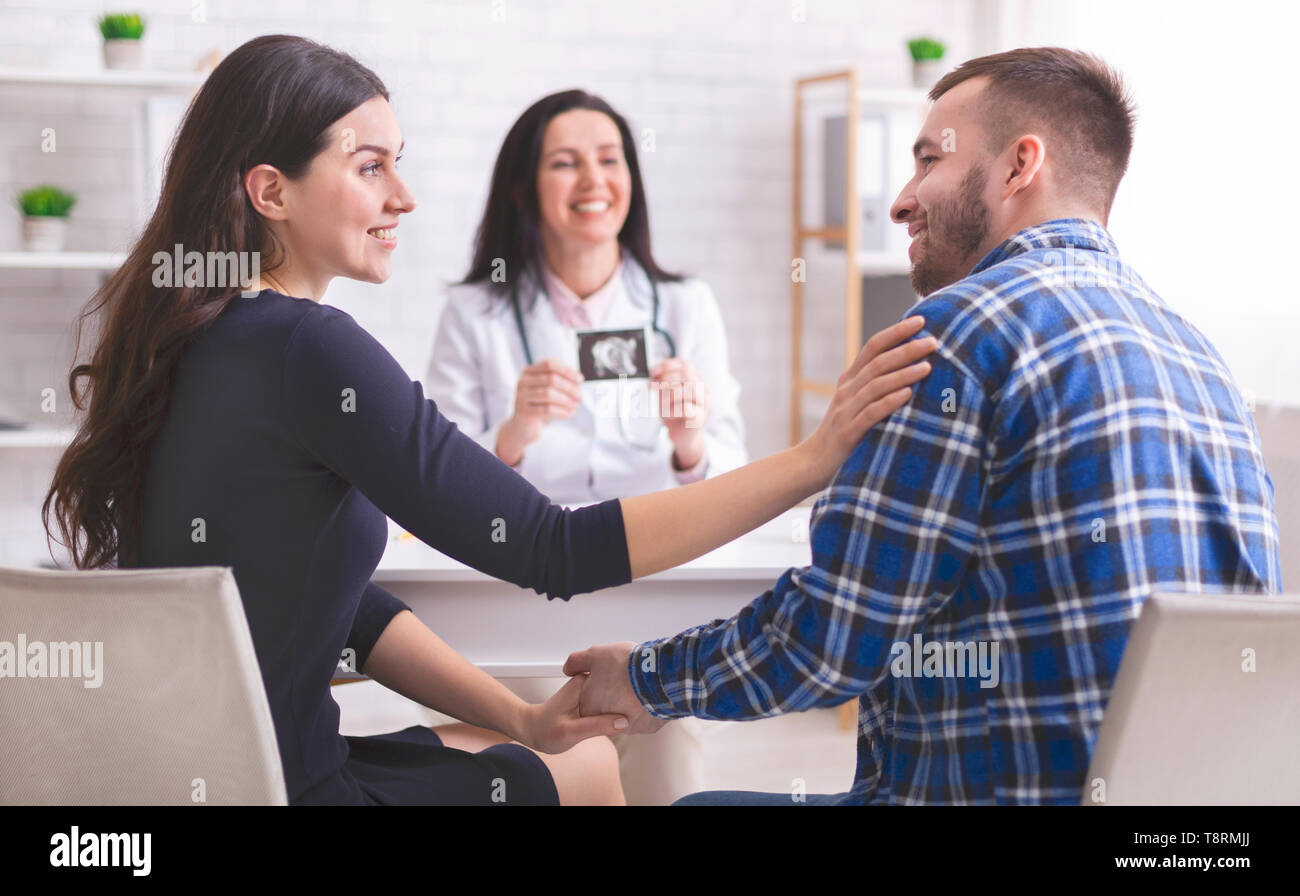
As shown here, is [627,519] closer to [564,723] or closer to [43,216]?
[564,723]

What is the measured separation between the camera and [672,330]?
3000 millimetres

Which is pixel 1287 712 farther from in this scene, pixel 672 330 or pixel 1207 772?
pixel 672 330

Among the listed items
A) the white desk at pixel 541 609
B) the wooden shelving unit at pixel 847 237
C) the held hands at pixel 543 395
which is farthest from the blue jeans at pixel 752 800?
the wooden shelving unit at pixel 847 237

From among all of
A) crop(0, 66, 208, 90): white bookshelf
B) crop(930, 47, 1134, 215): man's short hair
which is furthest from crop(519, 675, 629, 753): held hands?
crop(0, 66, 208, 90): white bookshelf

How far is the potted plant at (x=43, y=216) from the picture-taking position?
3273mm

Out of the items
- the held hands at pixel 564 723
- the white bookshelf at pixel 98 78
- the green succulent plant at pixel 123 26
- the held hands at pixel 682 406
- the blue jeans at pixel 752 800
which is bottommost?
the blue jeans at pixel 752 800

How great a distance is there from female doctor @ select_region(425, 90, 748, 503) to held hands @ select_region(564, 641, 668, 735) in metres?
1.38

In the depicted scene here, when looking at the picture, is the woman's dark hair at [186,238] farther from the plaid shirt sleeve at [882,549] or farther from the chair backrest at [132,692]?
the plaid shirt sleeve at [882,549]

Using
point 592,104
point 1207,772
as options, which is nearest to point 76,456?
point 1207,772

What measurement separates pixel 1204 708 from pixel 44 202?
323 centimetres

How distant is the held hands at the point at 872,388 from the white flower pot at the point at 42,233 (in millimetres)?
2802

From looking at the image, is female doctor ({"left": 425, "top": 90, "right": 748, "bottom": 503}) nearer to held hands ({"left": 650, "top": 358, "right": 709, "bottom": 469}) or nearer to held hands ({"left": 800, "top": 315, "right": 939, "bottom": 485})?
held hands ({"left": 650, "top": 358, "right": 709, "bottom": 469})

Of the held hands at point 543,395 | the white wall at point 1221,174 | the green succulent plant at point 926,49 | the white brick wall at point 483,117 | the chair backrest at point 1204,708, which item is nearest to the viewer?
the chair backrest at point 1204,708

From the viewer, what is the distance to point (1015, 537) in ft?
3.34
